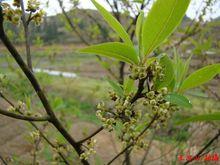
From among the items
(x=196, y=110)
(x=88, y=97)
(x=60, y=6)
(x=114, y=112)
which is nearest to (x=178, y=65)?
(x=114, y=112)

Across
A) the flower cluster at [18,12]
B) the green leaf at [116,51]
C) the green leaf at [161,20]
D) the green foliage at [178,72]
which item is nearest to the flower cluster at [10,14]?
the flower cluster at [18,12]

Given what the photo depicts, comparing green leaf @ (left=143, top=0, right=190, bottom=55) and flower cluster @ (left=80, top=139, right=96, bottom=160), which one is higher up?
green leaf @ (left=143, top=0, right=190, bottom=55)

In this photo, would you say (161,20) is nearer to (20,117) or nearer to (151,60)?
(151,60)

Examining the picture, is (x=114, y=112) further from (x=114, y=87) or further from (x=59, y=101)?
(x=59, y=101)

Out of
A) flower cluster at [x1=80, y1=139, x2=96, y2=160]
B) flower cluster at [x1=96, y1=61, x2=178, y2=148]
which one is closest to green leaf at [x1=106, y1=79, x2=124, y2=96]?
flower cluster at [x1=96, y1=61, x2=178, y2=148]

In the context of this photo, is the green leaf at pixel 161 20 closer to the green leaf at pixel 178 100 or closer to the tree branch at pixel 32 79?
the green leaf at pixel 178 100

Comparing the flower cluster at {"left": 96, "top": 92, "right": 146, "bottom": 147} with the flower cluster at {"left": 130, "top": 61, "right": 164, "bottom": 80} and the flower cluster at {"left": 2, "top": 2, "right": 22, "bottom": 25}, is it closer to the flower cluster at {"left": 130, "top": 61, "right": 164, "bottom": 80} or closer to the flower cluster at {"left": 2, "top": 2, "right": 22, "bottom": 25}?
the flower cluster at {"left": 130, "top": 61, "right": 164, "bottom": 80}
